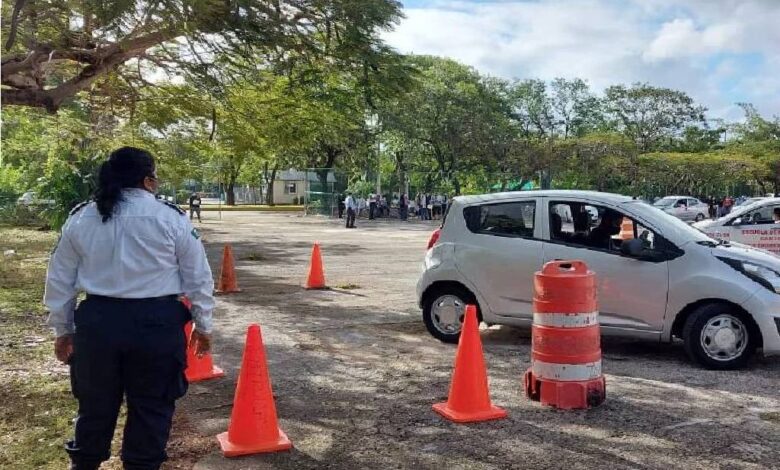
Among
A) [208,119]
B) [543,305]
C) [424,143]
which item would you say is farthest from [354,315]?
[424,143]

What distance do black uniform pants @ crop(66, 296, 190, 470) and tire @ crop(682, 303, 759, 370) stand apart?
477cm

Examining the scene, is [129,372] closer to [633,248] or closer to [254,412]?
[254,412]

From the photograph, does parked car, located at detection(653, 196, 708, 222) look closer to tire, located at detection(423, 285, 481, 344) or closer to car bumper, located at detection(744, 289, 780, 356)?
tire, located at detection(423, 285, 481, 344)

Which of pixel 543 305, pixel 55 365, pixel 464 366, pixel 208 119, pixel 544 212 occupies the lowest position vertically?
pixel 55 365

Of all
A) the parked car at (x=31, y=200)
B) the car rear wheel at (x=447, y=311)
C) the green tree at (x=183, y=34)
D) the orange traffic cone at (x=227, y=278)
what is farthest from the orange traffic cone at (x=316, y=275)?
the parked car at (x=31, y=200)

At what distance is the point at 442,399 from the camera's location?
18.2 feet

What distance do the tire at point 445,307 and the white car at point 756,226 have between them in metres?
7.53

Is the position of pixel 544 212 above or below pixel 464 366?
above

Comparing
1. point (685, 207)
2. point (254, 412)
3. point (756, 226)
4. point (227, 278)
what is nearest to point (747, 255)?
point (254, 412)

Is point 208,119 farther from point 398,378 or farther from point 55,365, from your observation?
point 398,378

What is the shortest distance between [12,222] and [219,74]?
834 inches

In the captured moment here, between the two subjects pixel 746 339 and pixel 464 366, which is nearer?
pixel 464 366

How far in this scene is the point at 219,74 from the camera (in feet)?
34.1

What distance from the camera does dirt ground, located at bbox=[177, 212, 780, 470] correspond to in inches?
173
